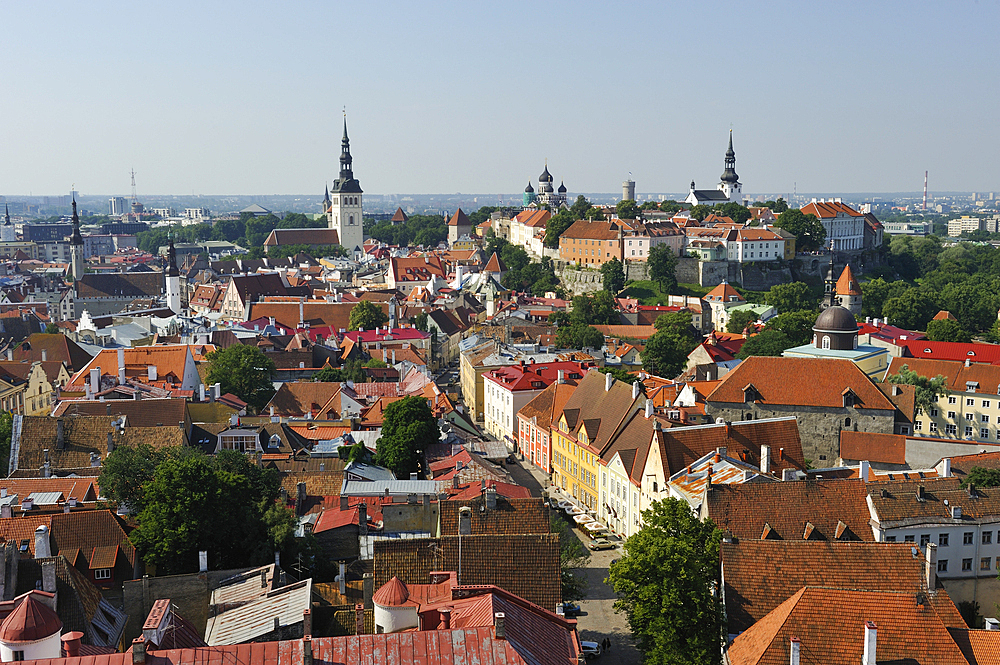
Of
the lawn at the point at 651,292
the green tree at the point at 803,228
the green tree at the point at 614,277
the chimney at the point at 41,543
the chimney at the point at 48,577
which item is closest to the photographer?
the chimney at the point at 48,577

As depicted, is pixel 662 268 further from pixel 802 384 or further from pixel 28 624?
pixel 28 624

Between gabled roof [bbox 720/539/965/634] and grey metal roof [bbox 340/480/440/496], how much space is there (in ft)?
37.6

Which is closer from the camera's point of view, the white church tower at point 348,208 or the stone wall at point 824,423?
the stone wall at point 824,423

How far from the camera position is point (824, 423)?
44.0 meters

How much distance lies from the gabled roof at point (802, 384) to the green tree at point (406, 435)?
1264 cm

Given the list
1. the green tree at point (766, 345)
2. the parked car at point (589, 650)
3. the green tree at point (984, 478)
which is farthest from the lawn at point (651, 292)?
the parked car at point (589, 650)

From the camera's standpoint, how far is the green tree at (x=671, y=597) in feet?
76.2

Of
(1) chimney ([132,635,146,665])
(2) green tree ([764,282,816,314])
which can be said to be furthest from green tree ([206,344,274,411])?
(2) green tree ([764,282,816,314])

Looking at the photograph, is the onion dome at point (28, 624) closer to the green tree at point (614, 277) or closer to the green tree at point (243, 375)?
the green tree at point (243, 375)

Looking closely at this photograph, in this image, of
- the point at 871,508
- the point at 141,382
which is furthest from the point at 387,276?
the point at 871,508

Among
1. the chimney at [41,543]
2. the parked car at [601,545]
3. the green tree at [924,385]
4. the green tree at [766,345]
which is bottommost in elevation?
the parked car at [601,545]

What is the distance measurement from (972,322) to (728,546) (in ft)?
262

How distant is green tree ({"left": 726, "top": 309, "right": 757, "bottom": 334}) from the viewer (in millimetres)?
84625

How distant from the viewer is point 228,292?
308ft
